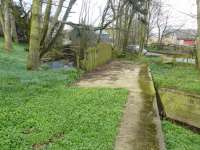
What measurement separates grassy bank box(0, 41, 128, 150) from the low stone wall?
4.08 feet

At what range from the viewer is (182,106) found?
302 inches

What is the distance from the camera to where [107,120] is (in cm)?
507

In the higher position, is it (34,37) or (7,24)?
(7,24)

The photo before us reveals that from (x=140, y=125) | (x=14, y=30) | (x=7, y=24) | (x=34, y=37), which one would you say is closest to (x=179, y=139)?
(x=140, y=125)

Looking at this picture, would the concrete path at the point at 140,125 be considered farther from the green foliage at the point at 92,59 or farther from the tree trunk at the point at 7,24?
the tree trunk at the point at 7,24

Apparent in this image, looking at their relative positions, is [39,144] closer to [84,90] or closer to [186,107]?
[84,90]

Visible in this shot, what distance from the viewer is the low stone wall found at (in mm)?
7223

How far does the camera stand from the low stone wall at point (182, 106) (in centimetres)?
722

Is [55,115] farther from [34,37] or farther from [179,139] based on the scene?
[34,37]

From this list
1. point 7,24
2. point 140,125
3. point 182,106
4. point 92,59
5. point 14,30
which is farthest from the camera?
point 14,30

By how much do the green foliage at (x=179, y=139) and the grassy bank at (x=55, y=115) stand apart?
0.87 m

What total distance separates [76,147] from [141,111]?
2.32 meters

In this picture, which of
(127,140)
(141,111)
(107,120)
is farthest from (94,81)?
(127,140)

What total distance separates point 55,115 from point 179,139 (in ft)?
6.79
